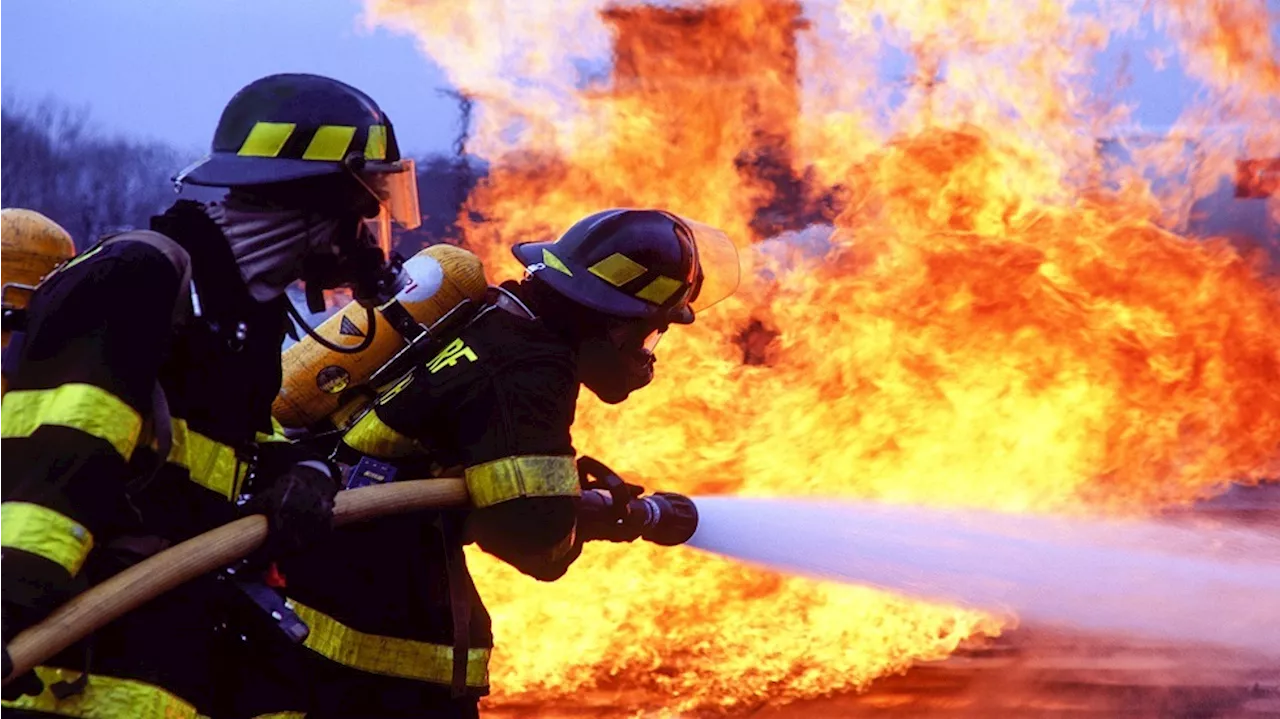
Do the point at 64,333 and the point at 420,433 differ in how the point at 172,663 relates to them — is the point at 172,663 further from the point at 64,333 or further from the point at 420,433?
the point at 420,433

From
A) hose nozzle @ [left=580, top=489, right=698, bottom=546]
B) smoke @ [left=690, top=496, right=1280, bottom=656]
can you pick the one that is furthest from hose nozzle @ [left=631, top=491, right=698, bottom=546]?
smoke @ [left=690, top=496, right=1280, bottom=656]

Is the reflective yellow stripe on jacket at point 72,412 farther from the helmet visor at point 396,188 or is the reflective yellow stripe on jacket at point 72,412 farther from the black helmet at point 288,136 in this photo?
the helmet visor at point 396,188

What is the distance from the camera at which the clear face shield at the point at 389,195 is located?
280 cm

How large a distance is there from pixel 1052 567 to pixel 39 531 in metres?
4.43

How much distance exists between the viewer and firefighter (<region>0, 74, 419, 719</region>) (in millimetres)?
2232

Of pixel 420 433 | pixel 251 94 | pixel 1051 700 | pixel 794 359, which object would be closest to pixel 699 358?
pixel 794 359

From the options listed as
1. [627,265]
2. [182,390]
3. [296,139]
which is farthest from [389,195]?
[627,265]

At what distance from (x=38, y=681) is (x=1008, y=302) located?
15.4 feet

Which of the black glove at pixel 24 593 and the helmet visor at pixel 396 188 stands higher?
the helmet visor at pixel 396 188

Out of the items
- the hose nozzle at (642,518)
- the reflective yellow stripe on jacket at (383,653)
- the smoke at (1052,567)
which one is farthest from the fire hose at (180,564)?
the smoke at (1052,567)

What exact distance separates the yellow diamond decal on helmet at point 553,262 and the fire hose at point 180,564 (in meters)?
0.58

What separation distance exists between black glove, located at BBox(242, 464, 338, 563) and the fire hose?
2 centimetres

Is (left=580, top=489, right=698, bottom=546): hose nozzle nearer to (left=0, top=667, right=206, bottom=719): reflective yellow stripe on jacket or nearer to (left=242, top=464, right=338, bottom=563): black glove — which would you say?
(left=242, top=464, right=338, bottom=563): black glove

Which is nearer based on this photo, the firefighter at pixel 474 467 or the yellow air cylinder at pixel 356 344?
the firefighter at pixel 474 467
